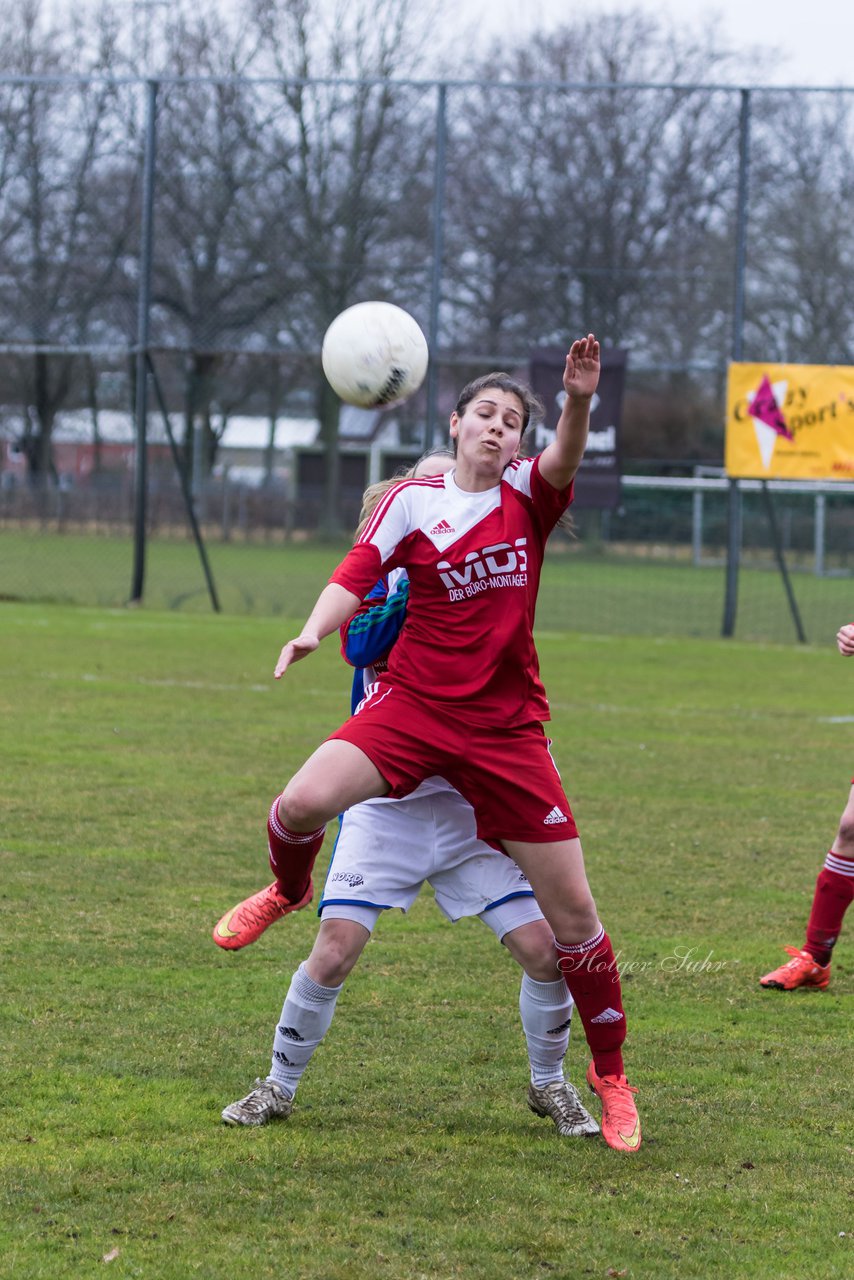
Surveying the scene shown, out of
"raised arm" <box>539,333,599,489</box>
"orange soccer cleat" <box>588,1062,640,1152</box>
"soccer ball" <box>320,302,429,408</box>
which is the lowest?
"orange soccer cleat" <box>588,1062,640,1152</box>

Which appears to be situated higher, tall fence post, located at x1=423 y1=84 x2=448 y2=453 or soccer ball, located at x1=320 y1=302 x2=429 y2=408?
tall fence post, located at x1=423 y1=84 x2=448 y2=453

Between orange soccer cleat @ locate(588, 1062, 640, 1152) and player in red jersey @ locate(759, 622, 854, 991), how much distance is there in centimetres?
137

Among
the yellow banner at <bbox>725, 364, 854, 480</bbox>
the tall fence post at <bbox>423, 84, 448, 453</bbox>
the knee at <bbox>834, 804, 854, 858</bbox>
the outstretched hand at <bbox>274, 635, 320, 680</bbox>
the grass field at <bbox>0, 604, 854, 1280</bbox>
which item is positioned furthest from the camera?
the tall fence post at <bbox>423, 84, 448, 453</bbox>

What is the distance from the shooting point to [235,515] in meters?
22.7

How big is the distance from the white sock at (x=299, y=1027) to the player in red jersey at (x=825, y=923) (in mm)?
1914

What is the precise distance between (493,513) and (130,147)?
53.4ft

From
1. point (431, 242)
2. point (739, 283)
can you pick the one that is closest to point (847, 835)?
point (739, 283)

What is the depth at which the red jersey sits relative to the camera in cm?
384

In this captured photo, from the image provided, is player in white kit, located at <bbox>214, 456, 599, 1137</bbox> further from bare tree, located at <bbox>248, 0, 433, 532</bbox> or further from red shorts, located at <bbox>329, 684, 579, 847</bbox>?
bare tree, located at <bbox>248, 0, 433, 532</bbox>

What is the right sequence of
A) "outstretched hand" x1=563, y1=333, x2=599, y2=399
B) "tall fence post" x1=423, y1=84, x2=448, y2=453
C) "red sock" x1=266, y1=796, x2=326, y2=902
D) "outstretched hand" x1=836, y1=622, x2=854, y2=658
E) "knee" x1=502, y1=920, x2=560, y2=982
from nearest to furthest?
"outstretched hand" x1=563, y1=333, x2=599, y2=399
"knee" x1=502, y1=920, x2=560, y2=982
"red sock" x1=266, y1=796, x2=326, y2=902
"outstretched hand" x1=836, y1=622, x2=854, y2=658
"tall fence post" x1=423, y1=84, x2=448, y2=453

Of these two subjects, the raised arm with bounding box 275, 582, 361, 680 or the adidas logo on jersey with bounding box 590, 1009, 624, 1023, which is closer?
the raised arm with bounding box 275, 582, 361, 680

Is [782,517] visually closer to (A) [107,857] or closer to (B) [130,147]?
(B) [130,147]

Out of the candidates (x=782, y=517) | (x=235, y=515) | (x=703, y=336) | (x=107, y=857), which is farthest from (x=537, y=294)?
(x=107, y=857)

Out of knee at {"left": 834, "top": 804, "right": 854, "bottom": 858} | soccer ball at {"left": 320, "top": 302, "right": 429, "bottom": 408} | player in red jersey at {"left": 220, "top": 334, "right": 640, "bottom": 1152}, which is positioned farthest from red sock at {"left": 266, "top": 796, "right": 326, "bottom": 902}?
knee at {"left": 834, "top": 804, "right": 854, "bottom": 858}
